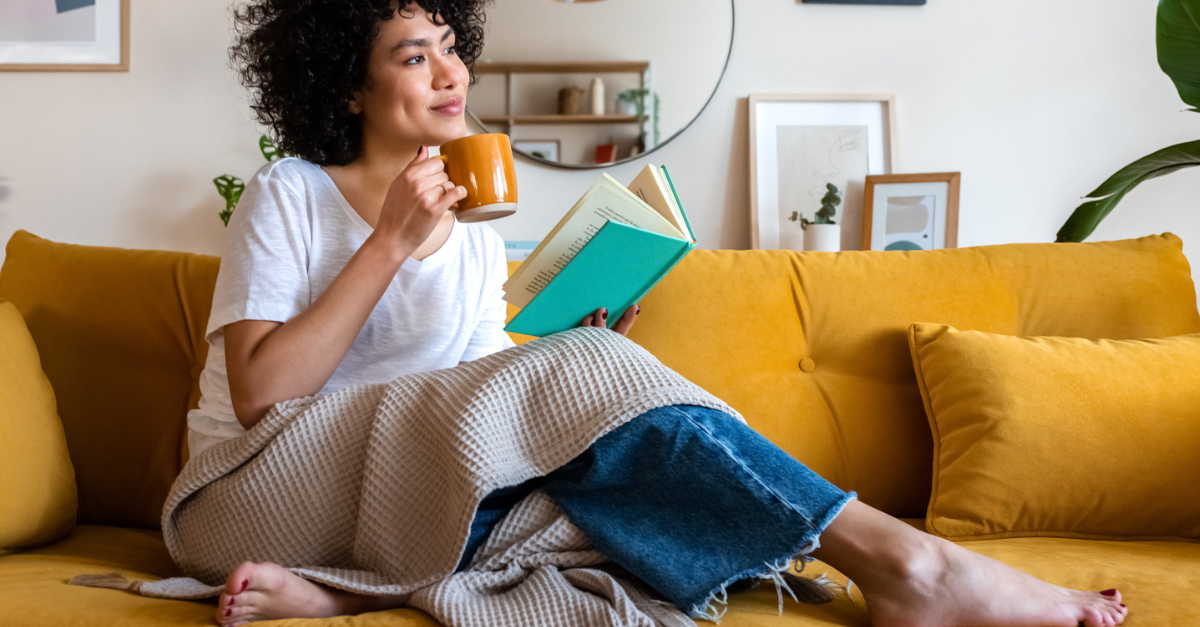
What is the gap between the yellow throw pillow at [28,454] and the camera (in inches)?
39.7

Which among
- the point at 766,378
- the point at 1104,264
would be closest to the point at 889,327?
the point at 766,378

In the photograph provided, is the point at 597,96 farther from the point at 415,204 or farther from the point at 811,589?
the point at 811,589

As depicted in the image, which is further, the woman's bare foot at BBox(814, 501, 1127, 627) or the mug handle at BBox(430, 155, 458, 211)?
the mug handle at BBox(430, 155, 458, 211)

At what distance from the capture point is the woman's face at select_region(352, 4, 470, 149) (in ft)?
3.82

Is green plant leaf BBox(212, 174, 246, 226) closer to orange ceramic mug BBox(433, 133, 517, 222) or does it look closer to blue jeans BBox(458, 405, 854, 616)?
orange ceramic mug BBox(433, 133, 517, 222)

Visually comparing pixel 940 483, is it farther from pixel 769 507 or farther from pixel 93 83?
pixel 93 83

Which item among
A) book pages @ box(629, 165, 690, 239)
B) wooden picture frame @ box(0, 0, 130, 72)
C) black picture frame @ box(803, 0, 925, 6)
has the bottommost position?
book pages @ box(629, 165, 690, 239)

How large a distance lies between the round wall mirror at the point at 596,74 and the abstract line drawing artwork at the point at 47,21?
2.97 ft

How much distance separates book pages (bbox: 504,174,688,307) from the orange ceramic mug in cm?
7

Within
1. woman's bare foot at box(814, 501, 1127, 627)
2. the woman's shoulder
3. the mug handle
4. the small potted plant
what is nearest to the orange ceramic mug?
the mug handle


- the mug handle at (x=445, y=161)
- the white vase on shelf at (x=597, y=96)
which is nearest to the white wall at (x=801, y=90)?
the white vase on shelf at (x=597, y=96)

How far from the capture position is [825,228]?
6.11 feet

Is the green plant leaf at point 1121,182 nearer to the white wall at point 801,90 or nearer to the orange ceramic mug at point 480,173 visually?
the white wall at point 801,90

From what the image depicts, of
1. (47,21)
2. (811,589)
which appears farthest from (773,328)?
(47,21)
